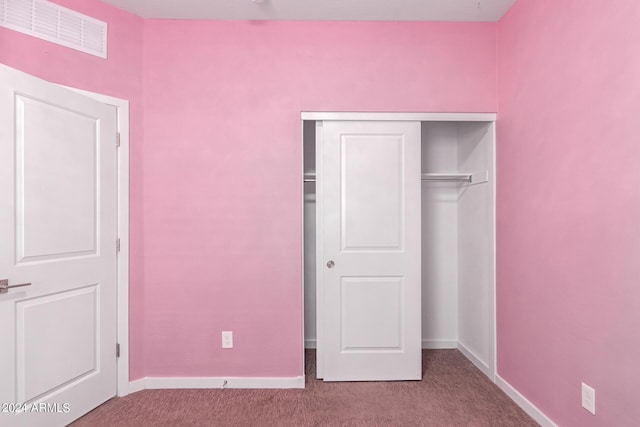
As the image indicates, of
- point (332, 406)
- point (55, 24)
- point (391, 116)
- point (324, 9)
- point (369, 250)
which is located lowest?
point (332, 406)

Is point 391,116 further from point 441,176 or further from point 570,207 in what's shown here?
point 570,207

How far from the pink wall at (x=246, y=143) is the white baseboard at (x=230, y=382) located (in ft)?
0.16

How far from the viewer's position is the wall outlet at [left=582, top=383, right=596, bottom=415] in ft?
5.91

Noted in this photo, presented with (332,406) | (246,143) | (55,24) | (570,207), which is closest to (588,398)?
(570,207)

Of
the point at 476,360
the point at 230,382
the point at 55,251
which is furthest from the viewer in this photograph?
the point at 476,360

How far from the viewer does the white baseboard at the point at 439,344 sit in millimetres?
3467

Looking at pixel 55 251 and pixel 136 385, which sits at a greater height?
pixel 55 251

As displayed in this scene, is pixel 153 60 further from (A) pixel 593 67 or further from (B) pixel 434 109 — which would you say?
(A) pixel 593 67

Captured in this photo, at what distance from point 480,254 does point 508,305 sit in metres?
0.52

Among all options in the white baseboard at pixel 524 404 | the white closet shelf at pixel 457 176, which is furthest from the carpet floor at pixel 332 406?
the white closet shelf at pixel 457 176

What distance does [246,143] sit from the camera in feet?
9.08

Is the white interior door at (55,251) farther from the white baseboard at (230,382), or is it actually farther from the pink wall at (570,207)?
the pink wall at (570,207)

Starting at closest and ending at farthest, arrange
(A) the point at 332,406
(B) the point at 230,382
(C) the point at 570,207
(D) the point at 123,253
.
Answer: (C) the point at 570,207 < (A) the point at 332,406 < (D) the point at 123,253 < (B) the point at 230,382

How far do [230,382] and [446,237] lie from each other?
2314 mm
